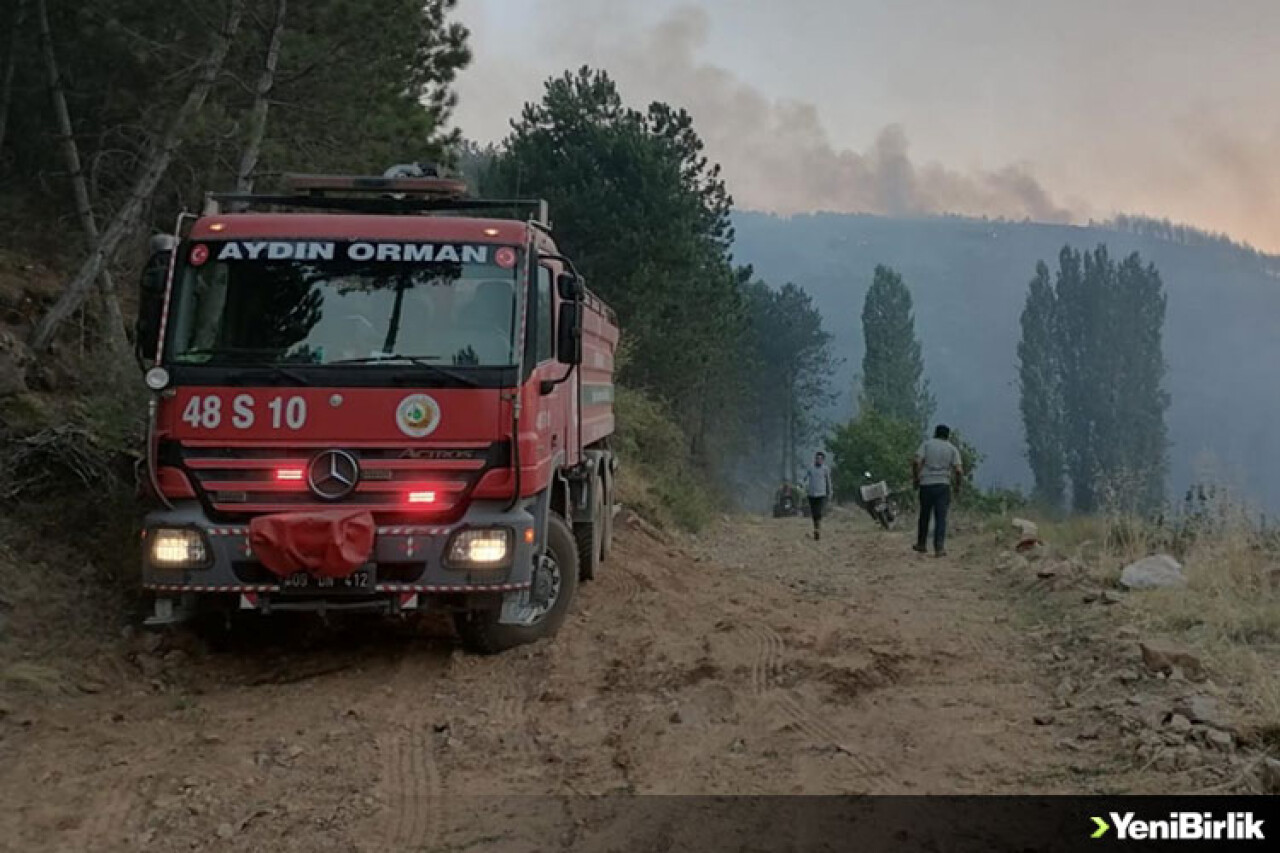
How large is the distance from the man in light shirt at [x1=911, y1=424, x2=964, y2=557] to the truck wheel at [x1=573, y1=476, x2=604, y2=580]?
4.98m

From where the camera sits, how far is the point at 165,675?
6609 mm

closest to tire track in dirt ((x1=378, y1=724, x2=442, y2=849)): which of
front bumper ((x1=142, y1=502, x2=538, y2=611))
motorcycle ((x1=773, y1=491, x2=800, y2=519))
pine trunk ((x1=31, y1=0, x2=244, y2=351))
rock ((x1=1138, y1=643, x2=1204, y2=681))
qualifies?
front bumper ((x1=142, y1=502, x2=538, y2=611))

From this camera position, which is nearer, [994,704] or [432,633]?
[994,704]

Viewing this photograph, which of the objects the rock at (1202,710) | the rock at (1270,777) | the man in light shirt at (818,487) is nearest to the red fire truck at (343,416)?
the rock at (1202,710)

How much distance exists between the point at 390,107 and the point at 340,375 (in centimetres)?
910

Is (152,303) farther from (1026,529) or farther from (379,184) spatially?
(1026,529)

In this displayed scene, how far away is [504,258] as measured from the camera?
6.71 metres

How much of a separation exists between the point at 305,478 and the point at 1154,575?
7076 mm

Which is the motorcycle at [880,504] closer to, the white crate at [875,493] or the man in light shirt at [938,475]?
the white crate at [875,493]

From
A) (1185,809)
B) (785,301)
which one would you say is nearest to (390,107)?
(1185,809)

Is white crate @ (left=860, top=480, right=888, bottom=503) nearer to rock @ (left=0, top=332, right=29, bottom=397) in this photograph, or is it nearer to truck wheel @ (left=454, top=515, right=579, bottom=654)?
truck wheel @ (left=454, top=515, right=579, bottom=654)

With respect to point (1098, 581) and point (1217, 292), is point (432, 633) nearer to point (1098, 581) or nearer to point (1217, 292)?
A: point (1098, 581)

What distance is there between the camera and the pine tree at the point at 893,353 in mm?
66062

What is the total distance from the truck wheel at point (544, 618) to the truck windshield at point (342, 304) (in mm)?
1658
